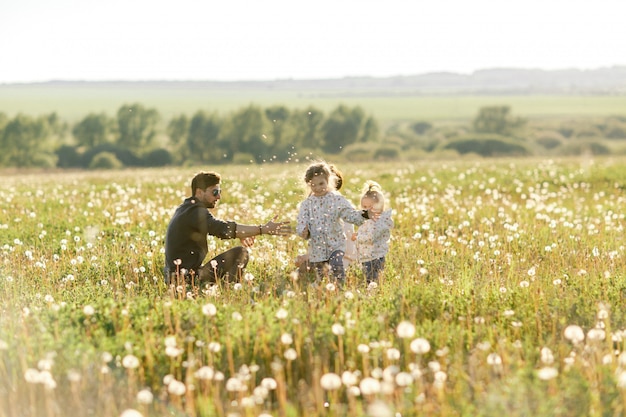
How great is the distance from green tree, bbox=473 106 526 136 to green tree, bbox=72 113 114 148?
202 ft

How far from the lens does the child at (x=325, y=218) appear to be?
9172 mm

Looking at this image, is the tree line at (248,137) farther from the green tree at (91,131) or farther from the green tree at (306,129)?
the green tree at (306,129)

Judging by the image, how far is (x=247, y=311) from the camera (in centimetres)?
666

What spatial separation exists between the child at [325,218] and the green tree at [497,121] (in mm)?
124394

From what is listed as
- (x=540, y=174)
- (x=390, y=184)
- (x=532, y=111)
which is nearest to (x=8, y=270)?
(x=390, y=184)

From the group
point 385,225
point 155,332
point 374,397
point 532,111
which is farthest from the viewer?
point 532,111

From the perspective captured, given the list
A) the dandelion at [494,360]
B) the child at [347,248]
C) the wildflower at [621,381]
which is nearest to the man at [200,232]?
the child at [347,248]

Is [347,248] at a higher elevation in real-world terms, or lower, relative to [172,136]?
higher

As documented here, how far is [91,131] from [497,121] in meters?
65.7

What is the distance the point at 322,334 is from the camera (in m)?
6.03

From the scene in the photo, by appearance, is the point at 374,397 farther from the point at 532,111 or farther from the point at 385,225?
the point at 532,111

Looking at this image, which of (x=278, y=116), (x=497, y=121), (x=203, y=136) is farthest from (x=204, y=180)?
(x=497, y=121)

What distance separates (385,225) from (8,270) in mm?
4584

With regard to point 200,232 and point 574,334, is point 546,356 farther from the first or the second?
point 200,232
